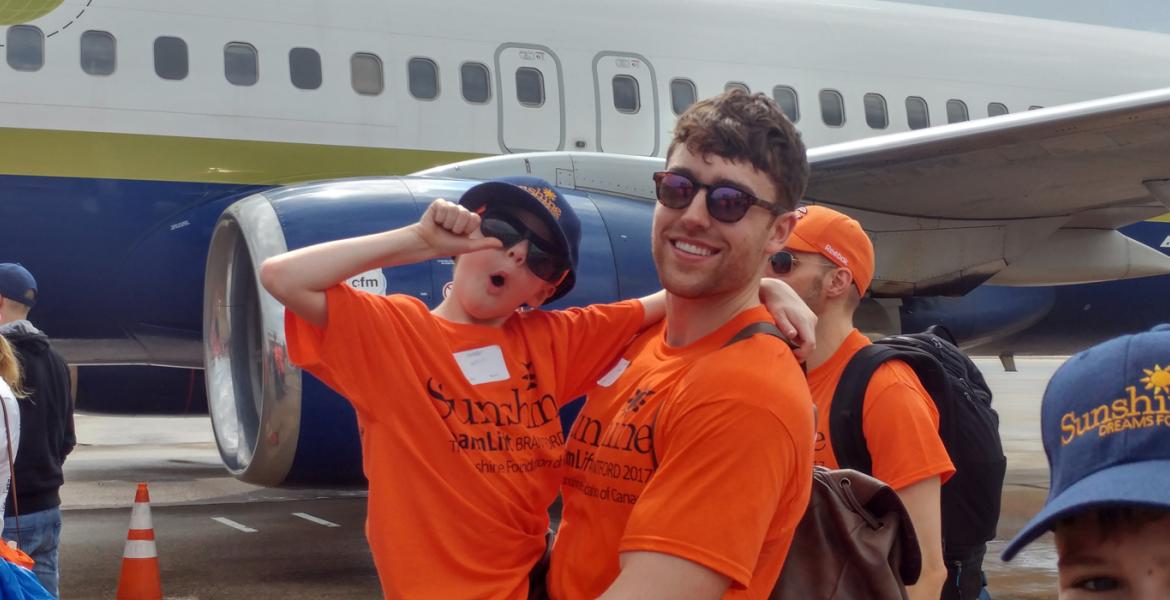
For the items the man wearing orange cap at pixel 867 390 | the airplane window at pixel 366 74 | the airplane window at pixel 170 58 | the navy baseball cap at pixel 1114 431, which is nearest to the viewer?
the navy baseball cap at pixel 1114 431

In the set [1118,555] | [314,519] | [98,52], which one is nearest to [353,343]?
[1118,555]

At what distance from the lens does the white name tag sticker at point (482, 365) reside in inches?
79.4

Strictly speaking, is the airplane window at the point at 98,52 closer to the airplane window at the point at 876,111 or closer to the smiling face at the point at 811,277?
the airplane window at the point at 876,111

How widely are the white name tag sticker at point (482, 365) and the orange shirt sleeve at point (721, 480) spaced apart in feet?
1.51

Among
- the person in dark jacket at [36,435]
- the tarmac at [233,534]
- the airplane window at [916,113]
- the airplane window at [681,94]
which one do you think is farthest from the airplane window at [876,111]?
the person in dark jacket at [36,435]

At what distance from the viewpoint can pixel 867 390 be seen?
2441 mm

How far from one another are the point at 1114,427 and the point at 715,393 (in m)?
0.70

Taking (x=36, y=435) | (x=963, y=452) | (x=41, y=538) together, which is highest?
(x=963, y=452)

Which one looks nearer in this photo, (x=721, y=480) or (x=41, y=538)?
(x=721, y=480)

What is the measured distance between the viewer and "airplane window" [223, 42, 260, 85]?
705 centimetres

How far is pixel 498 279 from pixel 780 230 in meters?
0.48

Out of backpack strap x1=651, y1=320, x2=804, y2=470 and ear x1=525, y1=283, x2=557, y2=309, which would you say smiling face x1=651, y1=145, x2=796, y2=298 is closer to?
backpack strap x1=651, y1=320, x2=804, y2=470

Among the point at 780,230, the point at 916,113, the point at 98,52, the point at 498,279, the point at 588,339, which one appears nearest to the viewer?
the point at 780,230

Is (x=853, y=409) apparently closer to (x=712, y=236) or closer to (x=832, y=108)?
(x=712, y=236)
